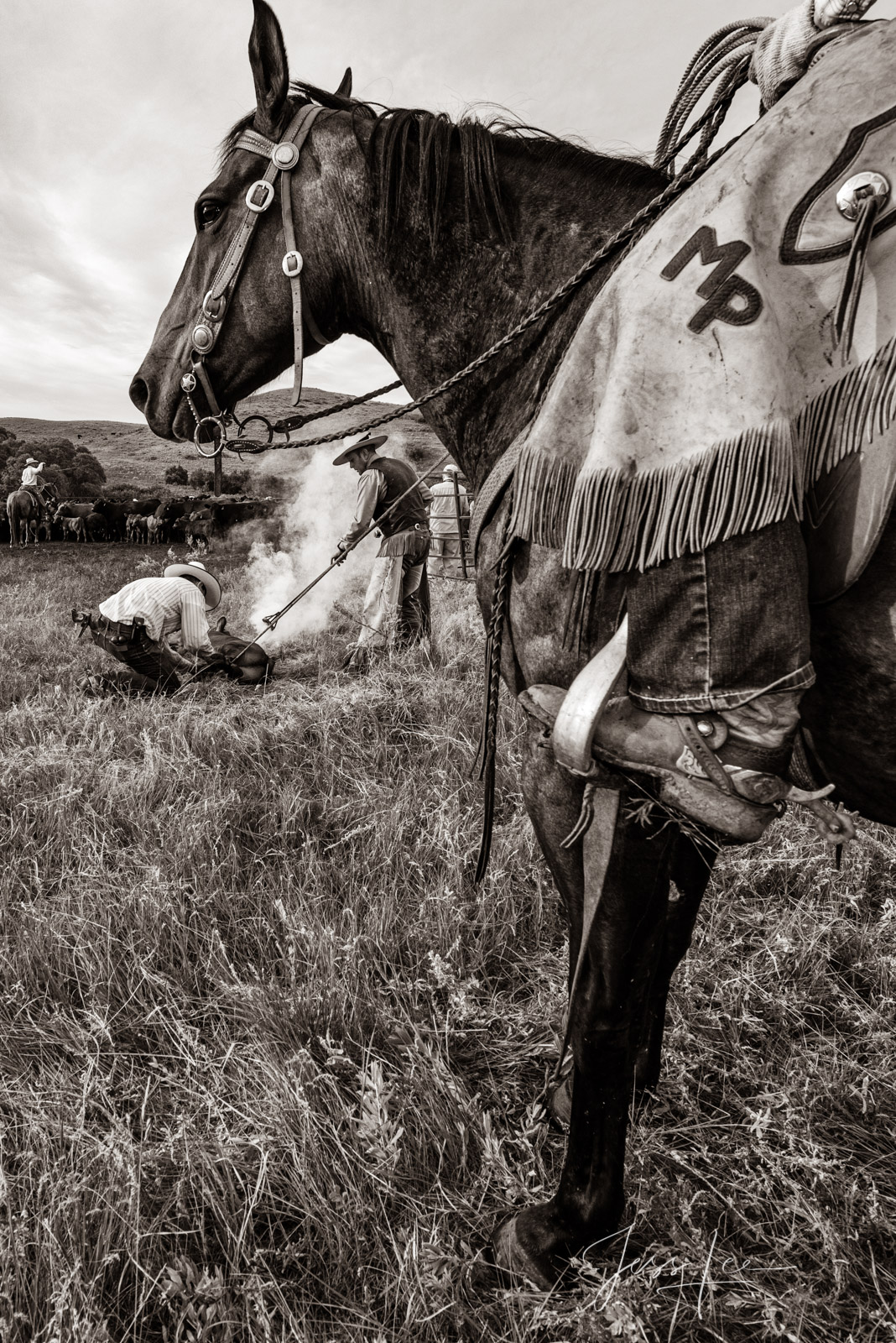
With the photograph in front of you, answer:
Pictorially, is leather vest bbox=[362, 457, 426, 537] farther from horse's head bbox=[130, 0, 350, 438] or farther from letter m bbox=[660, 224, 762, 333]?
letter m bbox=[660, 224, 762, 333]

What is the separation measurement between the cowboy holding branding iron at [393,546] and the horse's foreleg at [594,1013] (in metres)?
6.07

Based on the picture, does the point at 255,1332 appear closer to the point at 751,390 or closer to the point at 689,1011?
the point at 689,1011

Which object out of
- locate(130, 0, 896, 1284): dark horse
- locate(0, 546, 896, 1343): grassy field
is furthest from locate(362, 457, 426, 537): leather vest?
locate(130, 0, 896, 1284): dark horse

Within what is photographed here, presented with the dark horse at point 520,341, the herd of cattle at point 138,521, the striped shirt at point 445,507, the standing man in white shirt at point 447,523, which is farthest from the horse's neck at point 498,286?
the herd of cattle at point 138,521

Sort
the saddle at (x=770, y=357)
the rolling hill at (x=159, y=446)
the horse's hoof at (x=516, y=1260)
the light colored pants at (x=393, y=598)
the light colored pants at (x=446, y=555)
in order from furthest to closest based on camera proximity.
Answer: the rolling hill at (x=159, y=446) → the light colored pants at (x=446, y=555) → the light colored pants at (x=393, y=598) → the horse's hoof at (x=516, y=1260) → the saddle at (x=770, y=357)

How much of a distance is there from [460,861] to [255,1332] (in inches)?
67.2

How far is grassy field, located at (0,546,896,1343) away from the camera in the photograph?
5.15ft

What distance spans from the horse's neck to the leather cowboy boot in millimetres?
817

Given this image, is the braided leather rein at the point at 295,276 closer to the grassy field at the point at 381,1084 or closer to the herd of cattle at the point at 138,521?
the grassy field at the point at 381,1084

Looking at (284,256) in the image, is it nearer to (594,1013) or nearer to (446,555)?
(594,1013)

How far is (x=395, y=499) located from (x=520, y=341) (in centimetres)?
641

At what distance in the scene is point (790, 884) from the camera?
3018 millimetres

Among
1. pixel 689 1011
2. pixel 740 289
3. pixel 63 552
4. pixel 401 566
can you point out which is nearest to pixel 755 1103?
pixel 689 1011

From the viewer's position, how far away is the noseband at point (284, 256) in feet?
6.33
